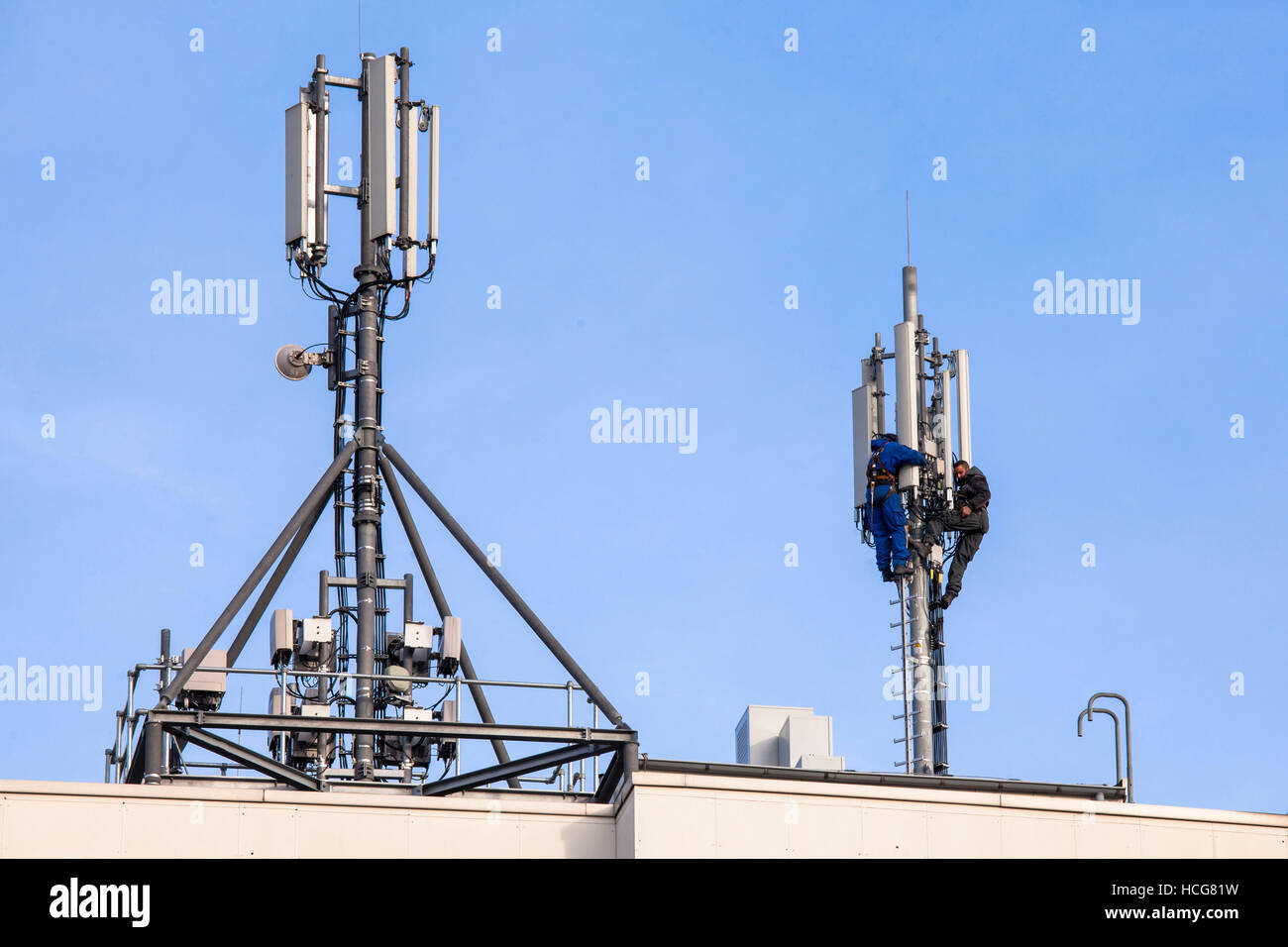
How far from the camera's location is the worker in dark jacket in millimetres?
52562

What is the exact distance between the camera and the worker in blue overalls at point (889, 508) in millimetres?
51688

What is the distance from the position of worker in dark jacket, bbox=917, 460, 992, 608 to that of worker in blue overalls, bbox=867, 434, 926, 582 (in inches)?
39.6

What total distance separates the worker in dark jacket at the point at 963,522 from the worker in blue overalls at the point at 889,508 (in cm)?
101

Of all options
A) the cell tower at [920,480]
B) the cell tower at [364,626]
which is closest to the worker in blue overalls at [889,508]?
the cell tower at [920,480]

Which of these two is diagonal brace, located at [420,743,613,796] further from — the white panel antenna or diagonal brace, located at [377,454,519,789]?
the white panel antenna

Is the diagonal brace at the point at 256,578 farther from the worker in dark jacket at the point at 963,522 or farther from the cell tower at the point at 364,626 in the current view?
the worker in dark jacket at the point at 963,522

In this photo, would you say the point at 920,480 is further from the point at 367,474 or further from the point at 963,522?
the point at 367,474

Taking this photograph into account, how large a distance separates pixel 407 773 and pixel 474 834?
487cm

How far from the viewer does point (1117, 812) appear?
3198 cm

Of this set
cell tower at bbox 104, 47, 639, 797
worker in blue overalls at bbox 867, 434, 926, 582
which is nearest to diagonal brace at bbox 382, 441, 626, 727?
cell tower at bbox 104, 47, 639, 797

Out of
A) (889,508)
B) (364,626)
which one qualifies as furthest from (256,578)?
(889,508)
